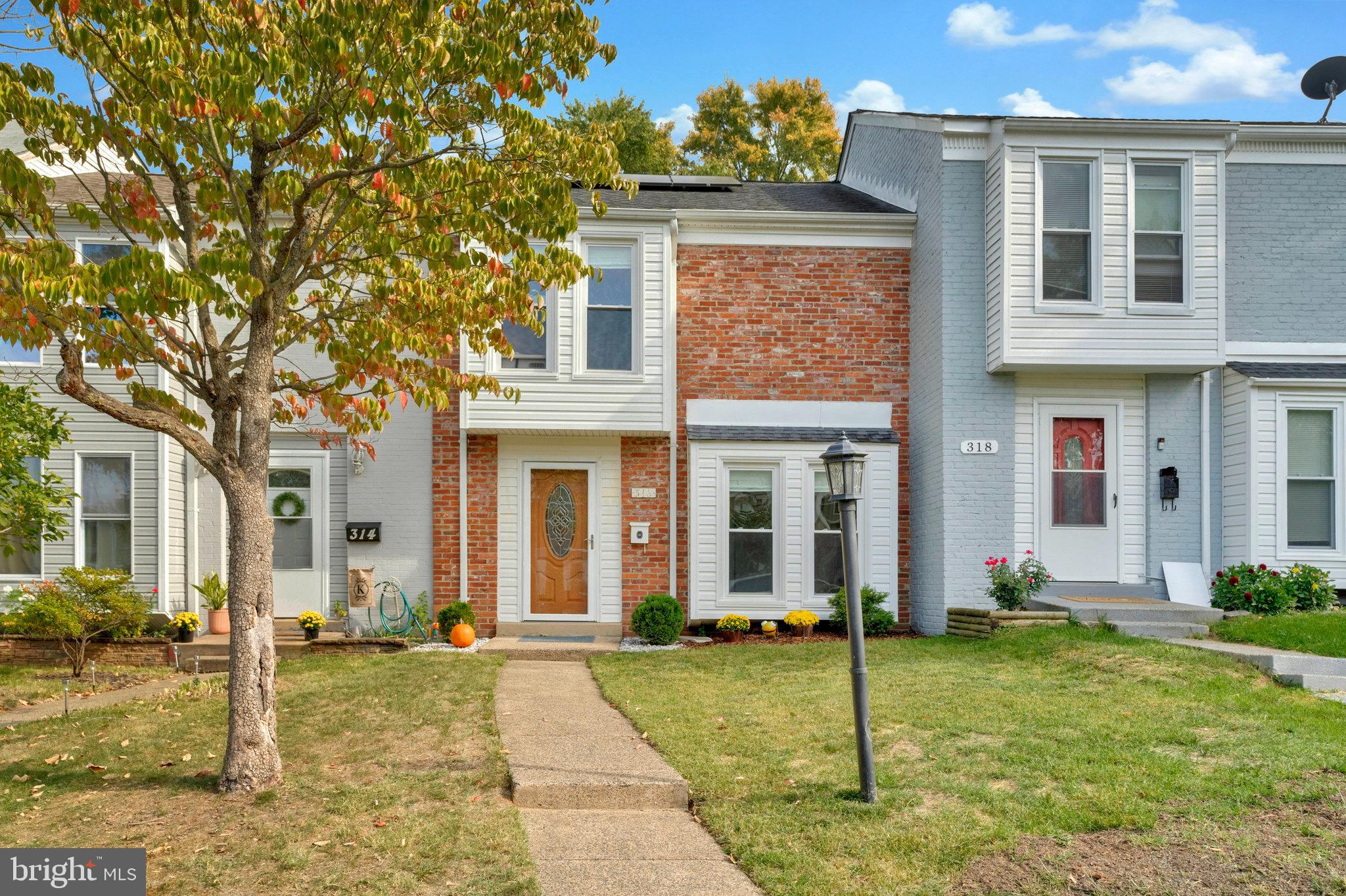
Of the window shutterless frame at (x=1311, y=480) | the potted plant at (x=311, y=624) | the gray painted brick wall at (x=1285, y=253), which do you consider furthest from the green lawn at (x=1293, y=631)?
the potted plant at (x=311, y=624)

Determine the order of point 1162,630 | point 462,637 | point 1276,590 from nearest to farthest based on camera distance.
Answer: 1. point 1162,630
2. point 1276,590
3. point 462,637

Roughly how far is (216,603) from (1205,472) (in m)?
12.5

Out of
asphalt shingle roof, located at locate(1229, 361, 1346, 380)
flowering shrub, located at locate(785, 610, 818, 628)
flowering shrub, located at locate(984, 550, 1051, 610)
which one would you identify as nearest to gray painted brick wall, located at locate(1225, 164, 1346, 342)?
asphalt shingle roof, located at locate(1229, 361, 1346, 380)

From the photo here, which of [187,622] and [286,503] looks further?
[286,503]

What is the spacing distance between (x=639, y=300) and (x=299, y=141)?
6.36 m

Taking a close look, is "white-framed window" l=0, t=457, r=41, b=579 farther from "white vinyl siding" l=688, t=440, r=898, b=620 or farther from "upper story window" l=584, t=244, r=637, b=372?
"white vinyl siding" l=688, t=440, r=898, b=620

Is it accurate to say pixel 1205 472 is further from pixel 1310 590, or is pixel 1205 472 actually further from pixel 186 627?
pixel 186 627

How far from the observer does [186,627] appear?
12.1 m

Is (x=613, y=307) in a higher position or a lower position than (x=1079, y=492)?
higher

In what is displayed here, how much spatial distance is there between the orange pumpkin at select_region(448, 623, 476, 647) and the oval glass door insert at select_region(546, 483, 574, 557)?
1658mm

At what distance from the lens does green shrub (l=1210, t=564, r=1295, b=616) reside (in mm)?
10977

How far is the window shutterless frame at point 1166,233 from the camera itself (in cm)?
1156

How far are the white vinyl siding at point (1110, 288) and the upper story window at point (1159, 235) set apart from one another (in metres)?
0.14

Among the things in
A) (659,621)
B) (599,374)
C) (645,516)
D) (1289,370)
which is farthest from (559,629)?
(1289,370)
